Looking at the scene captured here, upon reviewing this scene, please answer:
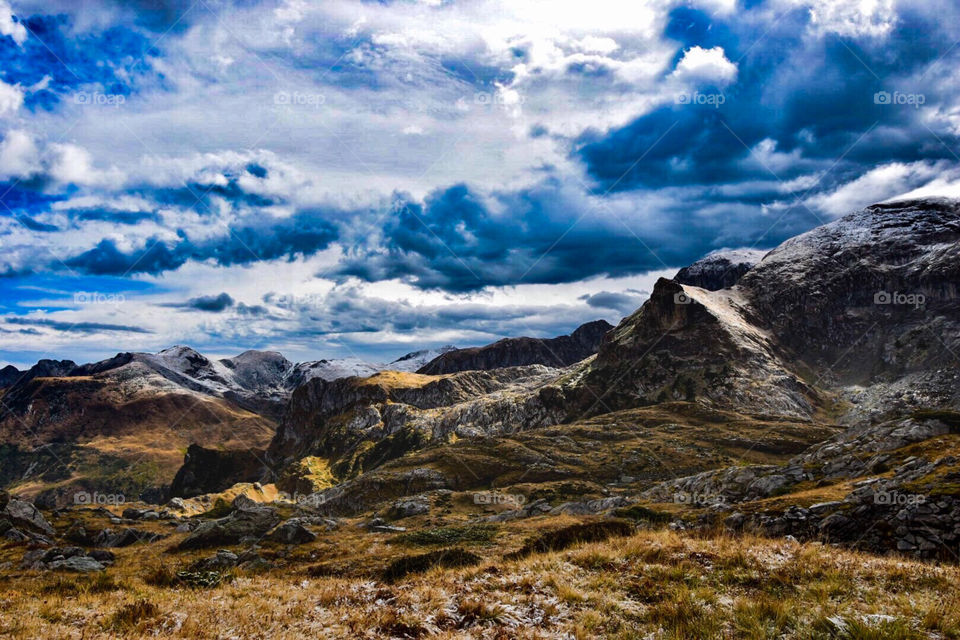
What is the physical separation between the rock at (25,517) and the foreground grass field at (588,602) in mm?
52461

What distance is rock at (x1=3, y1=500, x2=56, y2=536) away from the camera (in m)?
54.1

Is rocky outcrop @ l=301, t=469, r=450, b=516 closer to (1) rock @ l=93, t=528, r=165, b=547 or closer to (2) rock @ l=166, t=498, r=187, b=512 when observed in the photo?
(1) rock @ l=93, t=528, r=165, b=547

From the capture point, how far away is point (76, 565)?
3259cm

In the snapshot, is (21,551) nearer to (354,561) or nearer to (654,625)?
(354,561)

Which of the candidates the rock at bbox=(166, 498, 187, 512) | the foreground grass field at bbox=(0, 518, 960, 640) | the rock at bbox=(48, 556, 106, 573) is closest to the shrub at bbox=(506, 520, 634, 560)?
the foreground grass field at bbox=(0, 518, 960, 640)

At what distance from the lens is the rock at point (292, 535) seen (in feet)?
146

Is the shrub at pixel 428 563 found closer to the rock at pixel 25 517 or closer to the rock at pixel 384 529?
the rock at pixel 384 529

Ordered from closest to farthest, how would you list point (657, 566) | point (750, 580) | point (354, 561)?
point (750, 580) → point (657, 566) → point (354, 561)

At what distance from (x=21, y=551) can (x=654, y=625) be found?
55.1 m

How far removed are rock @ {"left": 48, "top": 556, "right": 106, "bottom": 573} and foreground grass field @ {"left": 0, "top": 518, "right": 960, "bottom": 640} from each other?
17.9 meters

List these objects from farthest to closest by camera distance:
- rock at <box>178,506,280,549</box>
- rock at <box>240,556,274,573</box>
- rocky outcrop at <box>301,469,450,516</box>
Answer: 1. rocky outcrop at <box>301,469,450,516</box>
2. rock at <box>178,506,280,549</box>
3. rock at <box>240,556,274,573</box>

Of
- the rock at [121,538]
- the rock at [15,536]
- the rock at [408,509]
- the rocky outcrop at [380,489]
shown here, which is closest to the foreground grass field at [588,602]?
the rock at [15,536]

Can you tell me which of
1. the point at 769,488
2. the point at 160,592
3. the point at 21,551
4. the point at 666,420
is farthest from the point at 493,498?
the point at 666,420

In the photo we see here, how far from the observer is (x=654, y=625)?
11398 mm
